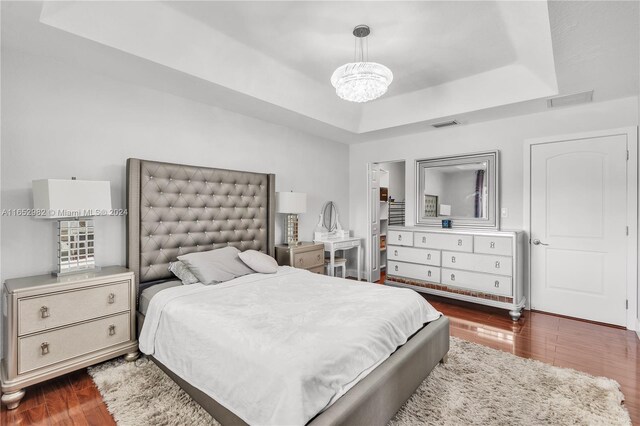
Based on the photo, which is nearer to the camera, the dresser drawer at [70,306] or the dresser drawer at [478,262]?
the dresser drawer at [70,306]

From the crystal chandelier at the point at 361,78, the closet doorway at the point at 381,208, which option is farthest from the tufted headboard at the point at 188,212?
the closet doorway at the point at 381,208

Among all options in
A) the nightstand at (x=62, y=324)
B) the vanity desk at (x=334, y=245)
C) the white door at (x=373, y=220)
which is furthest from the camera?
the white door at (x=373, y=220)

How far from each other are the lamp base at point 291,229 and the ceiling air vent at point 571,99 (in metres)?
3.11

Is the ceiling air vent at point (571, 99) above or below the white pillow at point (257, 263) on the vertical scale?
above

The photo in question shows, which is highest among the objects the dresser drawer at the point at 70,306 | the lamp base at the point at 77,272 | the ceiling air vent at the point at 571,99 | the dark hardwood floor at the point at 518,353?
the ceiling air vent at the point at 571,99

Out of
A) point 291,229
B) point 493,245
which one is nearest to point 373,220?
point 291,229

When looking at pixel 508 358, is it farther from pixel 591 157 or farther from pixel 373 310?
pixel 591 157

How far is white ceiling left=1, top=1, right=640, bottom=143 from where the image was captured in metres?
2.02

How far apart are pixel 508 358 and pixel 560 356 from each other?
0.49 m

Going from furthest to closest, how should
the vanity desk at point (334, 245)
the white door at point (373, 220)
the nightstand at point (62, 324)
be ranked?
1. the white door at point (373, 220)
2. the vanity desk at point (334, 245)
3. the nightstand at point (62, 324)

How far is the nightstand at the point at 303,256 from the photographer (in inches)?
146

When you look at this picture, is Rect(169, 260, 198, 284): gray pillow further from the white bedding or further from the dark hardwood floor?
the dark hardwood floor

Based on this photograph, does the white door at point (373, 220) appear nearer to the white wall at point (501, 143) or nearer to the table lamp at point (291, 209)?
the white wall at point (501, 143)

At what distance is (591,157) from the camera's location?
3.38m
